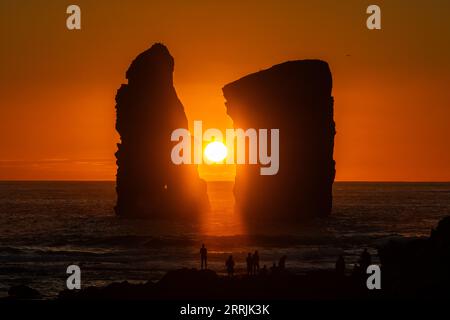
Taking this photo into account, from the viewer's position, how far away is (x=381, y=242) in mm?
32875

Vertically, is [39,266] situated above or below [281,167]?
below

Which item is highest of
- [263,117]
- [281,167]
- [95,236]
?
[263,117]

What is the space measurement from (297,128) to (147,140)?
1928 cm

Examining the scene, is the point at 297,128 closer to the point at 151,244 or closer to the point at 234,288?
the point at 151,244

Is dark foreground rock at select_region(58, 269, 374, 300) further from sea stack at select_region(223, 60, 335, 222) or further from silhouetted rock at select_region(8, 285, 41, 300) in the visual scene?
sea stack at select_region(223, 60, 335, 222)

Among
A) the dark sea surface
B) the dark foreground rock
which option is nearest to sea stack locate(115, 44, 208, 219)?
the dark sea surface

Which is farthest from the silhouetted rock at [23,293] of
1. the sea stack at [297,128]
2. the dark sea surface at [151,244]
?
the sea stack at [297,128]

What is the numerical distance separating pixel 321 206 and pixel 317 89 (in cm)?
1485

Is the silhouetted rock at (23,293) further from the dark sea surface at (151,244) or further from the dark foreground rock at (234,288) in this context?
the dark foreground rock at (234,288)

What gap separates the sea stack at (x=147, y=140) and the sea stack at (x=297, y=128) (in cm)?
1151

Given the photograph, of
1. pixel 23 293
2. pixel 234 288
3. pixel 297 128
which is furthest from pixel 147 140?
pixel 234 288

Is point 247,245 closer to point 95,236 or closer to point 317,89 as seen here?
point 95,236
